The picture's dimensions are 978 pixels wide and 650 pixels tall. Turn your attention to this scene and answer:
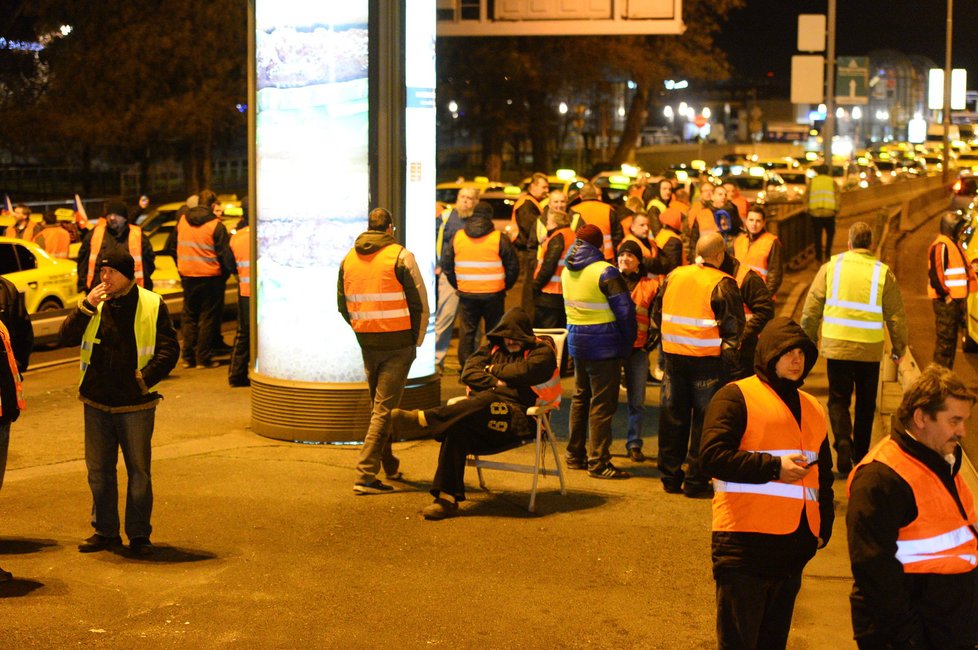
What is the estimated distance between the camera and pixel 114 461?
26.0 ft

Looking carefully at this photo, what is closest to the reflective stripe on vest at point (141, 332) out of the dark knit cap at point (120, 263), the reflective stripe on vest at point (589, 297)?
the dark knit cap at point (120, 263)

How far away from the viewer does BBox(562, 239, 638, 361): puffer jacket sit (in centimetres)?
984

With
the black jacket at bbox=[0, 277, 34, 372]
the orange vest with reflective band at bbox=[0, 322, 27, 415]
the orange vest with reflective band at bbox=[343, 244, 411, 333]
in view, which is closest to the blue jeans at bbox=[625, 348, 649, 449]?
the orange vest with reflective band at bbox=[343, 244, 411, 333]

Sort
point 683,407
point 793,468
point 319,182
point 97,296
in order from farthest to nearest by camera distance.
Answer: point 319,182
point 683,407
point 97,296
point 793,468

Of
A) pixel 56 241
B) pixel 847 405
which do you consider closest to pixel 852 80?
pixel 56 241

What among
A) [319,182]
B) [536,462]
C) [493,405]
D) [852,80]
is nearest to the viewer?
[536,462]

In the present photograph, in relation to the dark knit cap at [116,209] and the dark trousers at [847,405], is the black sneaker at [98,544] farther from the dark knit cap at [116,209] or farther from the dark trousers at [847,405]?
the dark knit cap at [116,209]

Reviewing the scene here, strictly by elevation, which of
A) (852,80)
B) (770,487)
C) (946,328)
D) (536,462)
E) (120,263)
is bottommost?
(536,462)

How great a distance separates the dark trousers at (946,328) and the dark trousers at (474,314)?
13.4 ft

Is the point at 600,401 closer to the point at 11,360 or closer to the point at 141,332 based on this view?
the point at 141,332

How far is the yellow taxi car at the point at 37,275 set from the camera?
1767 cm

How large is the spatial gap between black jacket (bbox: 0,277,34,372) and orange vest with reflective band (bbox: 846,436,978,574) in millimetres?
5018

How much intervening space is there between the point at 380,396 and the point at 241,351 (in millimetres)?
4598

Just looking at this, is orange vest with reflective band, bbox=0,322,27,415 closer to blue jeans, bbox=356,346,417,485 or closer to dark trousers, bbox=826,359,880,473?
blue jeans, bbox=356,346,417,485
